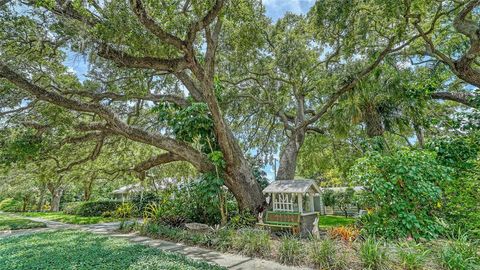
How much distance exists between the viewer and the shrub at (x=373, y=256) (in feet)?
13.7

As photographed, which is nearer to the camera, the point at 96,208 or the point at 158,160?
the point at 158,160

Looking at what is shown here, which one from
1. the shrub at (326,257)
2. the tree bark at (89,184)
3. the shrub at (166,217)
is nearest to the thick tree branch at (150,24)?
the shrub at (326,257)

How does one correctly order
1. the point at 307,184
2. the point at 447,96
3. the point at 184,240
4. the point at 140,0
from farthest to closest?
the point at 447,96 < the point at 307,184 < the point at 184,240 < the point at 140,0

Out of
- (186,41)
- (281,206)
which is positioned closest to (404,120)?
(281,206)

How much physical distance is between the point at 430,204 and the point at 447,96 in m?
5.90

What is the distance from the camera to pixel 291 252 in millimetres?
4984

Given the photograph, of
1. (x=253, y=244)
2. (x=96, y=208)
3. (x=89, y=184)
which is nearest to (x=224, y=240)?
(x=253, y=244)

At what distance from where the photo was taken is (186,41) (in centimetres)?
639

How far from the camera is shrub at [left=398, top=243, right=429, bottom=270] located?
401 centimetres

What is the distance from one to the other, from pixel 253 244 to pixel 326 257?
160cm

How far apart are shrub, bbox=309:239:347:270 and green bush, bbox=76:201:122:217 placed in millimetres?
16929

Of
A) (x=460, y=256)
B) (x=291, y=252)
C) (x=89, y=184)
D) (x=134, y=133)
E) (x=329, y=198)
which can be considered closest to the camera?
(x=460, y=256)

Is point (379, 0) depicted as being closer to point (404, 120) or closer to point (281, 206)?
point (404, 120)

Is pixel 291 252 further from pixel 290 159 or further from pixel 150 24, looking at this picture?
pixel 290 159
